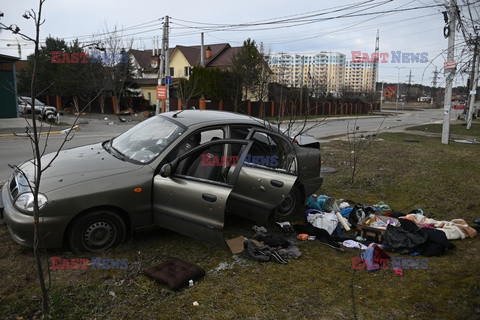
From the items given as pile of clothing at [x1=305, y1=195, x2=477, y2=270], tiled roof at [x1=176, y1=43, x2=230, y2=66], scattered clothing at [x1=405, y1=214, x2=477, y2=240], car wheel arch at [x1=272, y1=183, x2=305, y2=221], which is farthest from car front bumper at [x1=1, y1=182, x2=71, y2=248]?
tiled roof at [x1=176, y1=43, x2=230, y2=66]

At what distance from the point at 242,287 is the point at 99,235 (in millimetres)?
1715

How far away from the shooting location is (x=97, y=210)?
411 cm

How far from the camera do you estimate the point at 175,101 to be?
35.7m

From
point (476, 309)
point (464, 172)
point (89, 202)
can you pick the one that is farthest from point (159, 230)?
point (464, 172)

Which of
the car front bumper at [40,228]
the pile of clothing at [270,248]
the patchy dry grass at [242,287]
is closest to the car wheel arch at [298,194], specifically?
the patchy dry grass at [242,287]

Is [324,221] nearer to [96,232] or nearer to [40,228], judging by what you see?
[96,232]

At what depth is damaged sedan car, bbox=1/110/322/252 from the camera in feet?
13.0

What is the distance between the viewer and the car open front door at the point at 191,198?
410 centimetres

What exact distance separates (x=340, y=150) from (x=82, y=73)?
29605 millimetres

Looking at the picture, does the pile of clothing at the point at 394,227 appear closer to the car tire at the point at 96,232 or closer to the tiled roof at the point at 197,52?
the car tire at the point at 96,232

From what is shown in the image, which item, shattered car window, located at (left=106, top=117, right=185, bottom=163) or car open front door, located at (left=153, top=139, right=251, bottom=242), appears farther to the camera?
shattered car window, located at (left=106, top=117, right=185, bottom=163)

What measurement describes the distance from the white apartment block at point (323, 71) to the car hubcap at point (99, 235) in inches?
1415

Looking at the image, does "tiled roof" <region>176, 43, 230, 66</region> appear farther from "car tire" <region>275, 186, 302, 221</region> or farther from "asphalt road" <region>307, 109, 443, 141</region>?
"car tire" <region>275, 186, 302, 221</region>

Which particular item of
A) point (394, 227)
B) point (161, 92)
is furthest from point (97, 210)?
point (161, 92)
